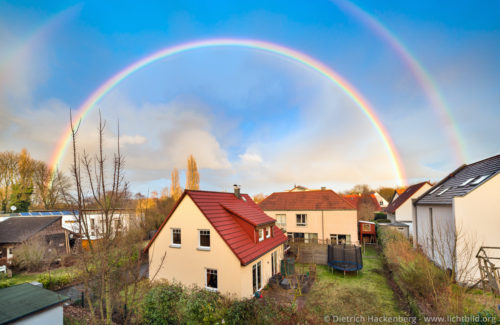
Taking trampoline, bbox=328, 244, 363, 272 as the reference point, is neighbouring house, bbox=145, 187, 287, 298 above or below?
above

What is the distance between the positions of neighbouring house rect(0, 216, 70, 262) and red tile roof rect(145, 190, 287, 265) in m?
19.4

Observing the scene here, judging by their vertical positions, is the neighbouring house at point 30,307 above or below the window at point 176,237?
below

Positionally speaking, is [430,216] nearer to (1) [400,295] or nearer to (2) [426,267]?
(1) [400,295]

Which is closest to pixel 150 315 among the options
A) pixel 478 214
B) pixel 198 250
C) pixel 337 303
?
pixel 198 250

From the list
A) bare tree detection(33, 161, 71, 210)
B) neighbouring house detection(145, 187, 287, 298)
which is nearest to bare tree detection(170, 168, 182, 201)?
bare tree detection(33, 161, 71, 210)

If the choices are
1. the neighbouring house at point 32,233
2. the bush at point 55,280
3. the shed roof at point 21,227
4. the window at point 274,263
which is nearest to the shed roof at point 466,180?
the window at point 274,263

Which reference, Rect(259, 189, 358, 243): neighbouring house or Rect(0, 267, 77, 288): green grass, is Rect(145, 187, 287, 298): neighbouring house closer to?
Rect(0, 267, 77, 288): green grass

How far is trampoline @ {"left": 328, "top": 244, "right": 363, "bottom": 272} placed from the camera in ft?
62.6

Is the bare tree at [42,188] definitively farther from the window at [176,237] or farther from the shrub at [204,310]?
the shrub at [204,310]

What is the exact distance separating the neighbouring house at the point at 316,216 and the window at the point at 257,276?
16.8m

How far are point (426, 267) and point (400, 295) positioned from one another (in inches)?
177

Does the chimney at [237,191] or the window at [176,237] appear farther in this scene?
the chimney at [237,191]

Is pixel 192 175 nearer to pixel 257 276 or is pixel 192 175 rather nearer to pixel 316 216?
pixel 316 216

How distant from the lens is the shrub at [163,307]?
33.1ft
